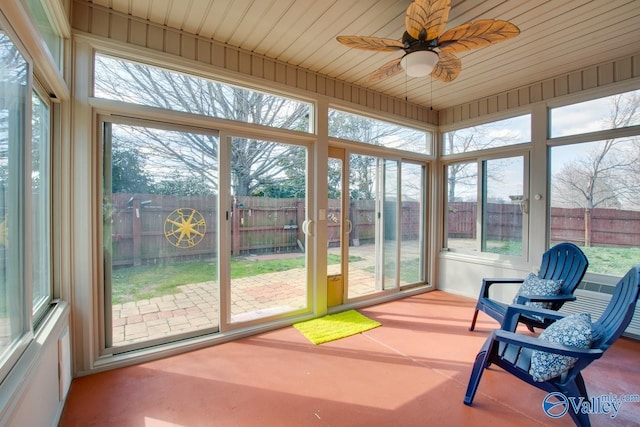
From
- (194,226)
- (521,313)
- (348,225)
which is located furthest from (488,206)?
(194,226)

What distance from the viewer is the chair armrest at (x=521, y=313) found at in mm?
2123

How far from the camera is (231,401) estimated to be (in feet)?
6.29

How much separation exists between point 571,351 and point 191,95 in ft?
10.4

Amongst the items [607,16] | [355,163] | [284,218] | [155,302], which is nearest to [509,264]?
[355,163]

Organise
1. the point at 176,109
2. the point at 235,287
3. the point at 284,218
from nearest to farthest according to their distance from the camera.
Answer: the point at 176,109, the point at 235,287, the point at 284,218

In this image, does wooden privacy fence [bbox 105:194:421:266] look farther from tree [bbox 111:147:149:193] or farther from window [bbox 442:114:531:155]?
window [bbox 442:114:531:155]

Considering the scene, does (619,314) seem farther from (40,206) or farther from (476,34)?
(40,206)

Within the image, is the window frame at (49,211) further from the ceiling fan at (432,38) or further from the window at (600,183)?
the window at (600,183)

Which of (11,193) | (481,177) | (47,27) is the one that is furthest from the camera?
(481,177)

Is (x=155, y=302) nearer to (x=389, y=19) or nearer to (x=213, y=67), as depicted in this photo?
(x=213, y=67)

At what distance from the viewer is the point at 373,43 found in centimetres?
196

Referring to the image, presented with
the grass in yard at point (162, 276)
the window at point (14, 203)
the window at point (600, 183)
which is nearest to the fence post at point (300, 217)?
the grass in yard at point (162, 276)

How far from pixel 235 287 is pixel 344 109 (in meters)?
2.32

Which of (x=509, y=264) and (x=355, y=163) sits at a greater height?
(x=355, y=163)
